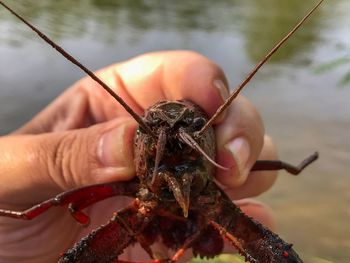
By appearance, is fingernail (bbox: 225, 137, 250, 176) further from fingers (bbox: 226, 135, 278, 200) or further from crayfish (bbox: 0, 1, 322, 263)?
fingers (bbox: 226, 135, 278, 200)

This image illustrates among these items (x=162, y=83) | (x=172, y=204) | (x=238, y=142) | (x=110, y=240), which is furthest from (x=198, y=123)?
(x=162, y=83)

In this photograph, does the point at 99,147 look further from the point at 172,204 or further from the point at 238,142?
the point at 238,142

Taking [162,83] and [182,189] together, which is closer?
[182,189]

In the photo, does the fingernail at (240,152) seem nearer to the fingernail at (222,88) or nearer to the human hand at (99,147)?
the human hand at (99,147)

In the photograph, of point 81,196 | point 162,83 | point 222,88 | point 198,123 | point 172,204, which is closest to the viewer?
point 198,123

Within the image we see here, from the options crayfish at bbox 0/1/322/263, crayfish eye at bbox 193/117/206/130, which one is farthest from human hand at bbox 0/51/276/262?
crayfish eye at bbox 193/117/206/130

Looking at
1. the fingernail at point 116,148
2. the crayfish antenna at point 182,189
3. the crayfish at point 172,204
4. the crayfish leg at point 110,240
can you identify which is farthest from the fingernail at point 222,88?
the crayfish antenna at point 182,189

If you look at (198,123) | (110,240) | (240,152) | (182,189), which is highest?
(198,123)

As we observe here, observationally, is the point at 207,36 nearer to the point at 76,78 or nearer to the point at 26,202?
the point at 76,78
